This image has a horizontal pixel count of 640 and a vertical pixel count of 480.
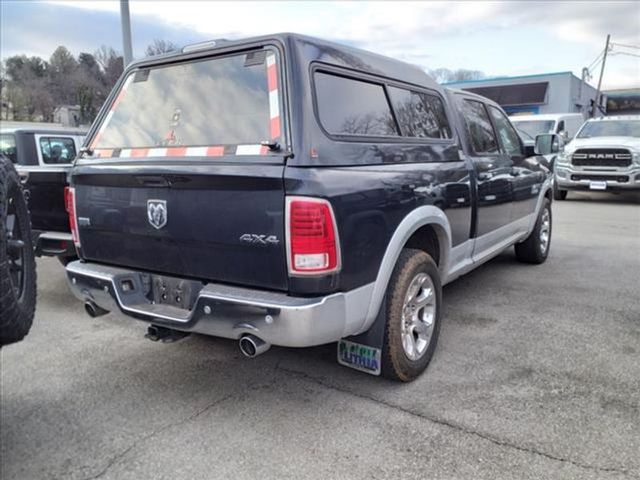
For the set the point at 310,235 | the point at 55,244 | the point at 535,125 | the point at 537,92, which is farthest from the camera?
the point at 537,92

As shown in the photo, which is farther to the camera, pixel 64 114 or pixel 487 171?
pixel 64 114

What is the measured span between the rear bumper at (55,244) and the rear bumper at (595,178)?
37.3 feet

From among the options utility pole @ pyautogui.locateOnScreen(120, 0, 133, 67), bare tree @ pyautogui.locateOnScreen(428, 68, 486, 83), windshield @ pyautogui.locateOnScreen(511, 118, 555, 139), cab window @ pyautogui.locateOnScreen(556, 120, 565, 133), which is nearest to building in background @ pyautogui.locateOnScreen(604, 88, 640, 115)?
bare tree @ pyautogui.locateOnScreen(428, 68, 486, 83)

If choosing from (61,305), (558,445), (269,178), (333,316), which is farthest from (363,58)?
(61,305)

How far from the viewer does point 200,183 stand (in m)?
2.83

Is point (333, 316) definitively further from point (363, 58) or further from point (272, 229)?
point (363, 58)

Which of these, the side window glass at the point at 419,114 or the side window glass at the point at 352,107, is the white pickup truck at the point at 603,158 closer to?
the side window glass at the point at 419,114

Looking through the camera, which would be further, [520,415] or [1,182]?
[520,415]

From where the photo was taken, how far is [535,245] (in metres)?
6.34

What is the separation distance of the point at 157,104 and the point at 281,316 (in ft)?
5.48

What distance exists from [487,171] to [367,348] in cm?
221

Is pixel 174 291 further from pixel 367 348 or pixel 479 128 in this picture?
pixel 479 128

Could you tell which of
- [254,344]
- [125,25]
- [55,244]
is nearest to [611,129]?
[125,25]

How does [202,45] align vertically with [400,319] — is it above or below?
above
